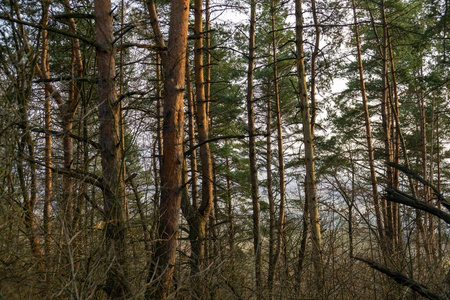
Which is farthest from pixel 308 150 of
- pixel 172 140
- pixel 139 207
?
pixel 139 207

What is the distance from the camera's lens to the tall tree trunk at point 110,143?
388cm

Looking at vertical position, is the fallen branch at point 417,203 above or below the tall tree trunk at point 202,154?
below

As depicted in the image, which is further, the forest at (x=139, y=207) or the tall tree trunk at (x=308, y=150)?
the tall tree trunk at (x=308, y=150)

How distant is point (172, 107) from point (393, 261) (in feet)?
10.8

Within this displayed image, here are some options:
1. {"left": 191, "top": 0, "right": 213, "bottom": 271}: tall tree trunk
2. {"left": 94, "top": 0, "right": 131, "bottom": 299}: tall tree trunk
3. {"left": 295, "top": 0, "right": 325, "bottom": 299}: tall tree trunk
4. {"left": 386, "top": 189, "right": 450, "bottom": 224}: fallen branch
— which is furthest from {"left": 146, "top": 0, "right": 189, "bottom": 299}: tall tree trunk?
{"left": 386, "top": 189, "right": 450, "bottom": 224}: fallen branch

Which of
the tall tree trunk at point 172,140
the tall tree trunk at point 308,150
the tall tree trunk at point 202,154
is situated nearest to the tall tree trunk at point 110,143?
the tall tree trunk at point 172,140

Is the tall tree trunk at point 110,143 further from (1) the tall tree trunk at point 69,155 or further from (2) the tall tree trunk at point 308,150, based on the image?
(2) the tall tree trunk at point 308,150

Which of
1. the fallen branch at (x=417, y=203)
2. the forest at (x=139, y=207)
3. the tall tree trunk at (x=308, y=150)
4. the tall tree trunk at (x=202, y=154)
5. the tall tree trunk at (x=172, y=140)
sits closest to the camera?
the fallen branch at (x=417, y=203)

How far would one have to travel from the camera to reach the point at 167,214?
15.9ft

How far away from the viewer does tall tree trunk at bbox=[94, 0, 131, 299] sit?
388 centimetres

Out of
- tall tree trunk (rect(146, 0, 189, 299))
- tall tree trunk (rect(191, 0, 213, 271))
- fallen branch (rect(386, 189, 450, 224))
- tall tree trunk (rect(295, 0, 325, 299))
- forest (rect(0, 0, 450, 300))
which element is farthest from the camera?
tall tree trunk (rect(191, 0, 213, 271))

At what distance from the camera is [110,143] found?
13.9 feet

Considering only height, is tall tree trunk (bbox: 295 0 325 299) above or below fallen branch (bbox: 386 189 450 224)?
above

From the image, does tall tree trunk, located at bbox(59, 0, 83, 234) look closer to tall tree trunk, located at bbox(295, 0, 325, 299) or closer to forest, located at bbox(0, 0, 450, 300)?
forest, located at bbox(0, 0, 450, 300)
